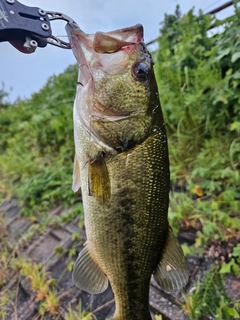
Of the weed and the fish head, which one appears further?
the weed

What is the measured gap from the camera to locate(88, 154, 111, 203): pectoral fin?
0.92 m

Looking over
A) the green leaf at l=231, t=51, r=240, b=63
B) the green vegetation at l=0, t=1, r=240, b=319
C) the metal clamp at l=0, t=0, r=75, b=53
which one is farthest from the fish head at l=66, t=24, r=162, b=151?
the green leaf at l=231, t=51, r=240, b=63

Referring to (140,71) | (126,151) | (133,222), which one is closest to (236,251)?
(133,222)

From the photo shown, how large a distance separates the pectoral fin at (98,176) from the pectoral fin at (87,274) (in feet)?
0.90

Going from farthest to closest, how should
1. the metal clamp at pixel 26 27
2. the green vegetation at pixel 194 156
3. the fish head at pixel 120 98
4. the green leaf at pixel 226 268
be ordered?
1. the green vegetation at pixel 194 156
2. the green leaf at pixel 226 268
3. the fish head at pixel 120 98
4. the metal clamp at pixel 26 27

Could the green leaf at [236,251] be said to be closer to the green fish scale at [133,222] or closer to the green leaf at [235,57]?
the green fish scale at [133,222]

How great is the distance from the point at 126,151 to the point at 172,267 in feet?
1.42

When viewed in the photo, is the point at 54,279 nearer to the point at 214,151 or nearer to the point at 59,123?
the point at 214,151

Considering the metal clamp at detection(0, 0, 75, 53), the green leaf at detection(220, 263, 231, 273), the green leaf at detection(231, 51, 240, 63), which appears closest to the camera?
the metal clamp at detection(0, 0, 75, 53)

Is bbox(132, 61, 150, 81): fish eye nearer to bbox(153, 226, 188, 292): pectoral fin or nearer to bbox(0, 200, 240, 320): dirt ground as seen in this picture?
bbox(153, 226, 188, 292): pectoral fin

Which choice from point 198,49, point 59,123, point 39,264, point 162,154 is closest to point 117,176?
point 162,154

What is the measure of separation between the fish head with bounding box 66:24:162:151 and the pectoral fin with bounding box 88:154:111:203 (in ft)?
0.21

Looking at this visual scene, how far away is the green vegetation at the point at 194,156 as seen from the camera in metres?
1.76

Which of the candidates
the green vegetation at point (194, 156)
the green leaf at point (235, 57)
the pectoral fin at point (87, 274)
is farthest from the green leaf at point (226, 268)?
the green leaf at point (235, 57)
